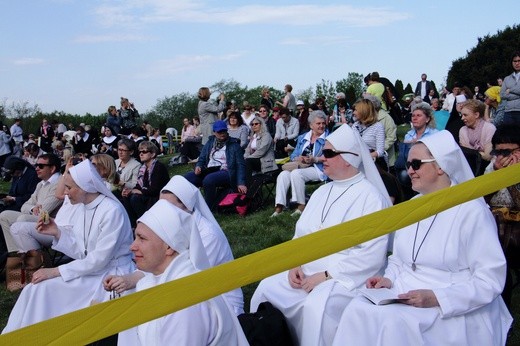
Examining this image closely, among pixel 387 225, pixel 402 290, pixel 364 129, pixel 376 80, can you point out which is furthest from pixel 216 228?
pixel 376 80

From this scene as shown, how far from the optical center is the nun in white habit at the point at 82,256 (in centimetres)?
567

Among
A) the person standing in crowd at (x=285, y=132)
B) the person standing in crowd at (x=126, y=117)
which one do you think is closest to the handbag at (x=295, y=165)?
the person standing in crowd at (x=285, y=132)

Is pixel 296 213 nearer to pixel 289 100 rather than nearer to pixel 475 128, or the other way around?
pixel 475 128

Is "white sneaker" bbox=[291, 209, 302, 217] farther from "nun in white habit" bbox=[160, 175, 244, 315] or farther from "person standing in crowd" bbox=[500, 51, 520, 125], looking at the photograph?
"nun in white habit" bbox=[160, 175, 244, 315]

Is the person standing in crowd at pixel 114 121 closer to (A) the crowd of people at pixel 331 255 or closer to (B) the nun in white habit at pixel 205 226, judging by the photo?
(A) the crowd of people at pixel 331 255

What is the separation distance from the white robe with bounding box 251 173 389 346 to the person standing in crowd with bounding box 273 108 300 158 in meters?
9.33

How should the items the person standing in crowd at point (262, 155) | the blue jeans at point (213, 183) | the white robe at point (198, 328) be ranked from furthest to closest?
1. the person standing in crowd at point (262, 155)
2. the blue jeans at point (213, 183)
3. the white robe at point (198, 328)

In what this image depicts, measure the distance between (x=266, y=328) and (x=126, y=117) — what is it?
17.6m

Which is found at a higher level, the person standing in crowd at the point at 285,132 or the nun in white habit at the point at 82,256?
the nun in white habit at the point at 82,256

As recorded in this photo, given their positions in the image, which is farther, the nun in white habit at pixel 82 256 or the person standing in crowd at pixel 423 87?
the person standing in crowd at pixel 423 87

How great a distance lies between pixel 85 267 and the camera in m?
5.78

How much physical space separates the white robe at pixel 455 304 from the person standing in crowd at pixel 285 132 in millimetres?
10723

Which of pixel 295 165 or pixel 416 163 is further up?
pixel 416 163

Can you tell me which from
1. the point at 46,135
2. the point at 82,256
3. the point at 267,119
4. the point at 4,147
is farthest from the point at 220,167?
the point at 46,135
